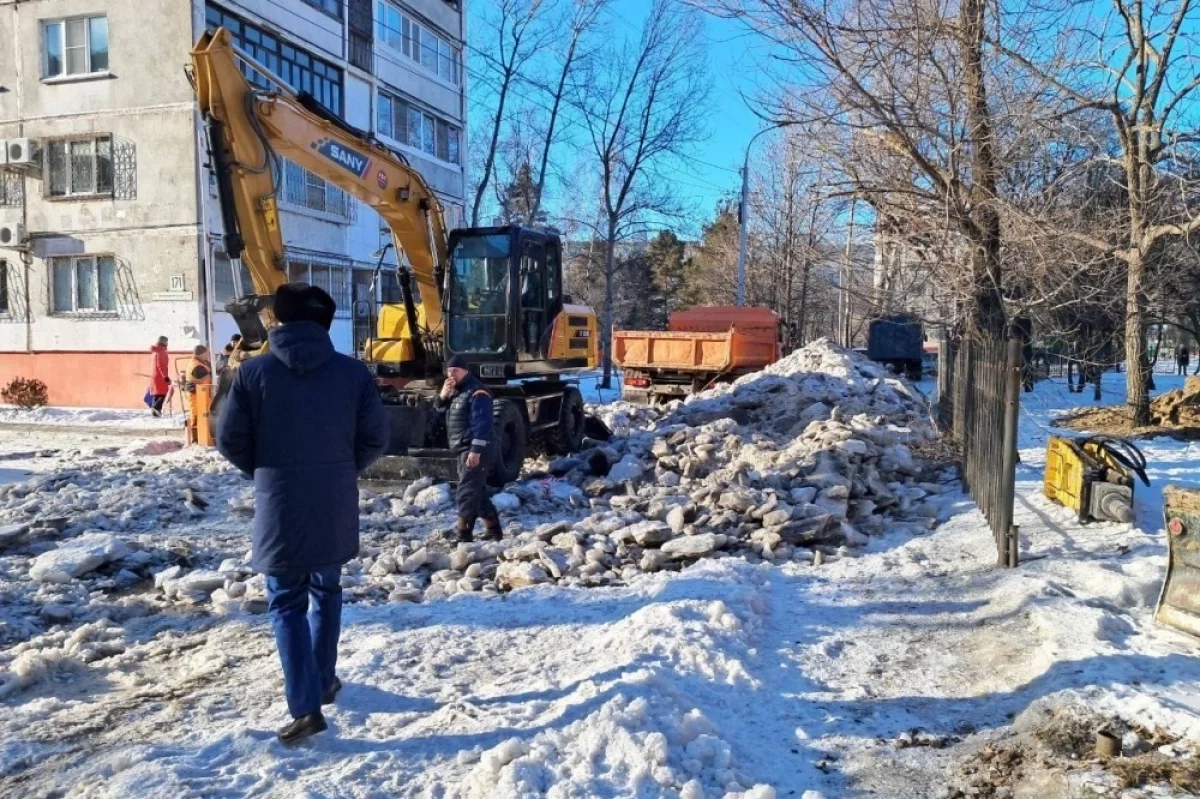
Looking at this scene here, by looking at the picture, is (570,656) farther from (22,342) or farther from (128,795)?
(22,342)

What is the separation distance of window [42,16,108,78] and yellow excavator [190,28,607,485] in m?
12.1

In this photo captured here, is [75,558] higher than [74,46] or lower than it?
lower

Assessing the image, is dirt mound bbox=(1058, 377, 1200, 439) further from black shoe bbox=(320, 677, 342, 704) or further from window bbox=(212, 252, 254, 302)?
window bbox=(212, 252, 254, 302)

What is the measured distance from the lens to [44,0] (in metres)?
20.3

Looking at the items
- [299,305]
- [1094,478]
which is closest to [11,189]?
[299,305]

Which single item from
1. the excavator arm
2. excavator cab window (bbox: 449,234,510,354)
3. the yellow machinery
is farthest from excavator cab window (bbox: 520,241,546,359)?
→ the yellow machinery

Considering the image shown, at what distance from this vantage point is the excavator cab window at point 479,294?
35.5 feet

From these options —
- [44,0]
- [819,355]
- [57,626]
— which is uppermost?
[44,0]

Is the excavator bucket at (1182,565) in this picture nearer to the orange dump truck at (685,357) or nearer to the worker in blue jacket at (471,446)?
the worker in blue jacket at (471,446)

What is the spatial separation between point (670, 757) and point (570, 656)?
4.56 feet

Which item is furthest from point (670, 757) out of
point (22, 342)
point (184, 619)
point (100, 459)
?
point (22, 342)

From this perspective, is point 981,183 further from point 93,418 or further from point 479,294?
point 93,418

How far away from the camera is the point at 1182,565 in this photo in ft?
15.6

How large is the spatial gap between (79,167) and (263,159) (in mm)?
14250
